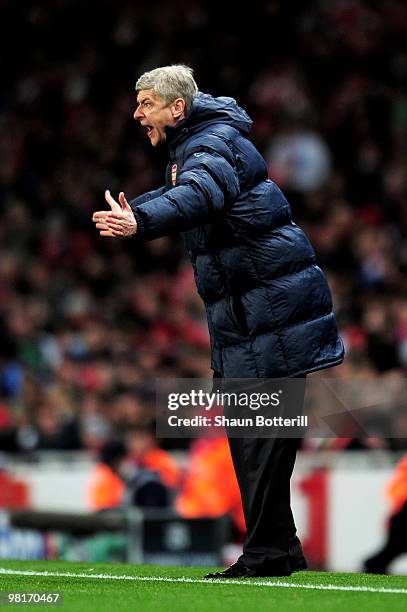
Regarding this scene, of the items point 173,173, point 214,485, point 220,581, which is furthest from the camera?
point 214,485

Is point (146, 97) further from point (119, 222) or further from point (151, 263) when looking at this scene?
point (151, 263)

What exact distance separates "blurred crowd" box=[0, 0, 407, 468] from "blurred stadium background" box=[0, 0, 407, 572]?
0.02 m

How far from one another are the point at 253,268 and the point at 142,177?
11.6 metres

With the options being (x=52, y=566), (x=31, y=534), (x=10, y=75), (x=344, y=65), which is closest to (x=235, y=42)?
(x=344, y=65)

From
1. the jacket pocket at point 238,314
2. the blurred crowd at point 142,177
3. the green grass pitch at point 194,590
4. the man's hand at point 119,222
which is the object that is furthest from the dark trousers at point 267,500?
the blurred crowd at point 142,177

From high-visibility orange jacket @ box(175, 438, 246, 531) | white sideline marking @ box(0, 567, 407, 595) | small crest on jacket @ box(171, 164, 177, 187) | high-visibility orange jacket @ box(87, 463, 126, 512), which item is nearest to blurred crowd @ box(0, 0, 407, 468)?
high-visibility orange jacket @ box(87, 463, 126, 512)

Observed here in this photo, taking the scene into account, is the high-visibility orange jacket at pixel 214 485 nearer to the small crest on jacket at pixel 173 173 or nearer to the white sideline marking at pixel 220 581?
the white sideline marking at pixel 220 581

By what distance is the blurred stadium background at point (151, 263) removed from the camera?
39.0 feet

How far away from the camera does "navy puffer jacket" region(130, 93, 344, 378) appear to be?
6.27 meters

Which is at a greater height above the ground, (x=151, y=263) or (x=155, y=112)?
(x=151, y=263)

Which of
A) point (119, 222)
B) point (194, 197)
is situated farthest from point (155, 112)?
point (119, 222)

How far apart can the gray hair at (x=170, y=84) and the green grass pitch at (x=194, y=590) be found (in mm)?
1834

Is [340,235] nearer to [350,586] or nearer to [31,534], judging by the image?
[31,534]

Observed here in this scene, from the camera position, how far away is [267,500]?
6.26 metres
